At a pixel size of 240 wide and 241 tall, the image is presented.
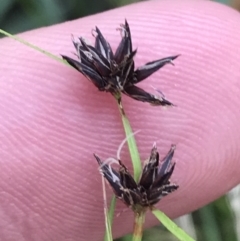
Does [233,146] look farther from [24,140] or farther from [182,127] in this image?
[24,140]

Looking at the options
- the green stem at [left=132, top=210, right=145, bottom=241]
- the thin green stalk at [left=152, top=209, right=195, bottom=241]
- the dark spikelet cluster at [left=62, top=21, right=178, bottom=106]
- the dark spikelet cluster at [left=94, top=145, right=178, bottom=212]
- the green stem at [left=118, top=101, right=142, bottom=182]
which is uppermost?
the dark spikelet cluster at [left=62, top=21, right=178, bottom=106]

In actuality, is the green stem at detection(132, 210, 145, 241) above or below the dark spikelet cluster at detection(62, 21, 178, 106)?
below

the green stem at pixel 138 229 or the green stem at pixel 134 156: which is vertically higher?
the green stem at pixel 134 156

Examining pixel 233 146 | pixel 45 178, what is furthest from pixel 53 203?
pixel 233 146

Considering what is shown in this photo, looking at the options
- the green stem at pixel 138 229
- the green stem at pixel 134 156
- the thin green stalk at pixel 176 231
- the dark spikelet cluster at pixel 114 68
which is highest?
the dark spikelet cluster at pixel 114 68
